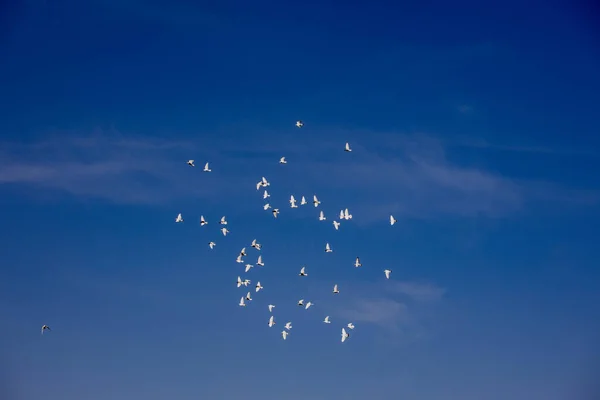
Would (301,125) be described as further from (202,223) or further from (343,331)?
(343,331)

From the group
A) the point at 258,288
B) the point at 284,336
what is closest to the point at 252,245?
the point at 258,288

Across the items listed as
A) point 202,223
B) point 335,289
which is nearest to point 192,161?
point 202,223

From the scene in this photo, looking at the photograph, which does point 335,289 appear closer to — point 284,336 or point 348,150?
point 284,336

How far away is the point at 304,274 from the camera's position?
3725 inches

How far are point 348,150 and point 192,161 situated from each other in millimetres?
17523

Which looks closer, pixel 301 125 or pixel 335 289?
pixel 301 125

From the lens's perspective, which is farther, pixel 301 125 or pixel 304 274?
pixel 304 274

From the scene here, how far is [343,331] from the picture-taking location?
9550 centimetres

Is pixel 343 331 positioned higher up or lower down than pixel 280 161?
lower down

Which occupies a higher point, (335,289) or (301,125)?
(301,125)

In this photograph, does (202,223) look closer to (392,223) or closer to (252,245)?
(252,245)

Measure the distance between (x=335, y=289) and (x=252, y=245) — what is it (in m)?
10.3

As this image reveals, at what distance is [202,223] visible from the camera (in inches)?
3637

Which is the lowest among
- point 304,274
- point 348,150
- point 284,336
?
point 284,336
